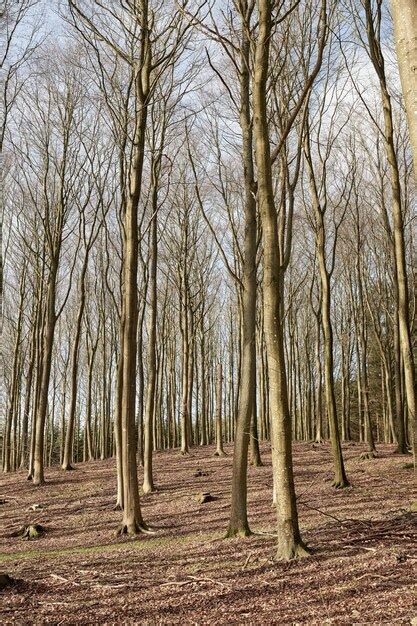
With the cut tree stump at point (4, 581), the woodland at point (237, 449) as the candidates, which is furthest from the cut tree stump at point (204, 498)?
the cut tree stump at point (4, 581)

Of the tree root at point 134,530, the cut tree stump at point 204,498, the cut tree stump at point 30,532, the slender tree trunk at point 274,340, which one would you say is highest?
the slender tree trunk at point 274,340

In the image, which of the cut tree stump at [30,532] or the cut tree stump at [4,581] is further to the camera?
the cut tree stump at [30,532]

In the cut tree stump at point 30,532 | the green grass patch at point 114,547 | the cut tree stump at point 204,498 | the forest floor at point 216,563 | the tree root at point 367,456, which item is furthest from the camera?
the tree root at point 367,456

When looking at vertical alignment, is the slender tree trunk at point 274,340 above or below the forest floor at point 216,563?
above

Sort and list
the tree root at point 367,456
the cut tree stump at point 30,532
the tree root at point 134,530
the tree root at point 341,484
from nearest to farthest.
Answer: the tree root at point 134,530 → the cut tree stump at point 30,532 → the tree root at point 341,484 → the tree root at point 367,456

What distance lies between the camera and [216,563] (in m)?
5.85

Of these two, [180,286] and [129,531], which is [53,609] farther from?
[180,286]

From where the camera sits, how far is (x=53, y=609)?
→ 4512 mm

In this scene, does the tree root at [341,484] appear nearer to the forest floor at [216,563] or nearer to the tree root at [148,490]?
the forest floor at [216,563]

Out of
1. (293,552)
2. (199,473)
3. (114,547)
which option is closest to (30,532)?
(114,547)

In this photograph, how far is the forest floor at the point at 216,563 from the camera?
13.4 feet

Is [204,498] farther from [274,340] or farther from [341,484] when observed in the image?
[274,340]

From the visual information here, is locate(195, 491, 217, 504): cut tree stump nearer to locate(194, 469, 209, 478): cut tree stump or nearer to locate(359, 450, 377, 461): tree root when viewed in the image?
locate(194, 469, 209, 478): cut tree stump

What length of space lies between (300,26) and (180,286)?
10.3 metres
